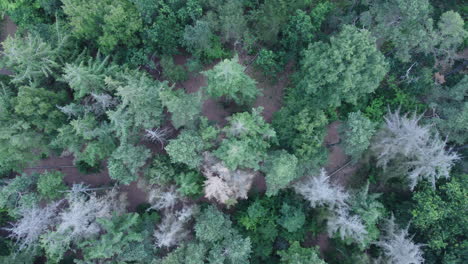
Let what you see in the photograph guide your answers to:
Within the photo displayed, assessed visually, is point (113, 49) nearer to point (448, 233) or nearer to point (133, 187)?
point (133, 187)

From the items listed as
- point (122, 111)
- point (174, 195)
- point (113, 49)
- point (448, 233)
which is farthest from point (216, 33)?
point (448, 233)

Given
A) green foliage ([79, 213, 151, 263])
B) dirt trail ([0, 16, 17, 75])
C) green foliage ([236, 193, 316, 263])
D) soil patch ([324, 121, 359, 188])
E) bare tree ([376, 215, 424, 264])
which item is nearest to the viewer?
bare tree ([376, 215, 424, 264])

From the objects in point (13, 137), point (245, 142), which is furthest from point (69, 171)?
point (245, 142)

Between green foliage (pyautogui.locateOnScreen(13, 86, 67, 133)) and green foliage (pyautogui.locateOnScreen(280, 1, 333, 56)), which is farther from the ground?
green foliage (pyautogui.locateOnScreen(280, 1, 333, 56))

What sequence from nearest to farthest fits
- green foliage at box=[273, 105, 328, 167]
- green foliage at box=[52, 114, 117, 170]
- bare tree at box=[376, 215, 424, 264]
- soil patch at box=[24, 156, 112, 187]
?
bare tree at box=[376, 215, 424, 264]
green foliage at box=[52, 114, 117, 170]
green foliage at box=[273, 105, 328, 167]
soil patch at box=[24, 156, 112, 187]

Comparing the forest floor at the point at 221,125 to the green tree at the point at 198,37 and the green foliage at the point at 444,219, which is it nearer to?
the green tree at the point at 198,37

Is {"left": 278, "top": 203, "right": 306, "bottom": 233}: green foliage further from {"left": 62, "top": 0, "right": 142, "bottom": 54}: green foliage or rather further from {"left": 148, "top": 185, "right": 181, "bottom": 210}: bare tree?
{"left": 62, "top": 0, "right": 142, "bottom": 54}: green foliage

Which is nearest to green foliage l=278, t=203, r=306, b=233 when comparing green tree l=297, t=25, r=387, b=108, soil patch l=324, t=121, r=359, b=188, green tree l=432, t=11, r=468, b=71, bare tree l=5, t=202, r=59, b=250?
soil patch l=324, t=121, r=359, b=188
